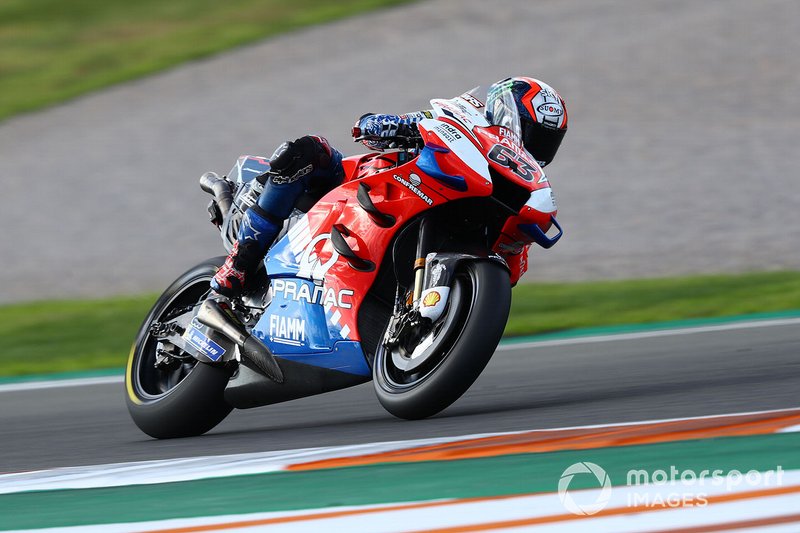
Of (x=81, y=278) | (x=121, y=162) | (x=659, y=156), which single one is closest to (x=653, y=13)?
(x=659, y=156)

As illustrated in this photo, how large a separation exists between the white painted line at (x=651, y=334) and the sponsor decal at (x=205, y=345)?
9.40 ft

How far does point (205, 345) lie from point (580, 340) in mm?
3249

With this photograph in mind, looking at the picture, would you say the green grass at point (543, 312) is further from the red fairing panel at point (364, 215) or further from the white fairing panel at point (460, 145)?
the white fairing panel at point (460, 145)

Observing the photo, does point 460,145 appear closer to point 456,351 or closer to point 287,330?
point 456,351

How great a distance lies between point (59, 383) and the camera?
7773mm

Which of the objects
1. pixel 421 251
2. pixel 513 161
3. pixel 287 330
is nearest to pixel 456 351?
pixel 421 251

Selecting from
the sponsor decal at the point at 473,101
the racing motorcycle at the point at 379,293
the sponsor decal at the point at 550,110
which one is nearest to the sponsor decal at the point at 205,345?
the racing motorcycle at the point at 379,293

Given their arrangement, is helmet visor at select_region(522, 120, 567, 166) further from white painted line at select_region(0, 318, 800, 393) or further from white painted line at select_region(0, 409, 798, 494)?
white painted line at select_region(0, 318, 800, 393)

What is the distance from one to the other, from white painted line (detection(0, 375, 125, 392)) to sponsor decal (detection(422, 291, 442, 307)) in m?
3.39

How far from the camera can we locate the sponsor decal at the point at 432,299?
186 inches

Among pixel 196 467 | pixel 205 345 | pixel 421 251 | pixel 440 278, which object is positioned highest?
pixel 421 251

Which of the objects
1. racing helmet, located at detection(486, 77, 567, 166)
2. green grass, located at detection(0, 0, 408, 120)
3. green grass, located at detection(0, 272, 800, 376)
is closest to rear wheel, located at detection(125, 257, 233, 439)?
racing helmet, located at detection(486, 77, 567, 166)

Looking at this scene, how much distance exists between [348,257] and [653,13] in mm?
14675

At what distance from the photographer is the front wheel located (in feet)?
15.0
